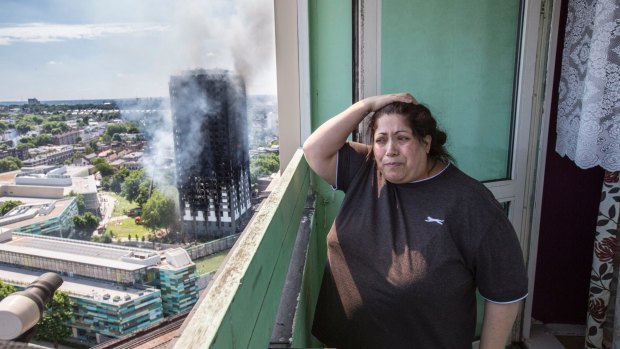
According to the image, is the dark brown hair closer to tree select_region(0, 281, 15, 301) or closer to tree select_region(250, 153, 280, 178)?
tree select_region(250, 153, 280, 178)

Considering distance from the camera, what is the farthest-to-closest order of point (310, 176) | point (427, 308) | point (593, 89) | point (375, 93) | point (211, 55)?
point (310, 176) < point (375, 93) < point (593, 89) < point (211, 55) < point (427, 308)

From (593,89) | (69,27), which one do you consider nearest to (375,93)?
(593,89)

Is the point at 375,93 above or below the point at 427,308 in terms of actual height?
above

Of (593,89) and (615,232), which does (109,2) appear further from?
(615,232)

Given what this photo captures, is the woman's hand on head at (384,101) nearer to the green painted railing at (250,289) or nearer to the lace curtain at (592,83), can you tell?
the green painted railing at (250,289)

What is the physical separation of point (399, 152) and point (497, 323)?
614 mm

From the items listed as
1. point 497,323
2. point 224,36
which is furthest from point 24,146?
point 497,323

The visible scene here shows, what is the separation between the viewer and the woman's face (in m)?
1.37

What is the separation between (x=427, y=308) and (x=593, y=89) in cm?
124

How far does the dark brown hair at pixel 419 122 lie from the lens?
4.55ft

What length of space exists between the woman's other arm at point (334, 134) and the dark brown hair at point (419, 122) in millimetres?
52

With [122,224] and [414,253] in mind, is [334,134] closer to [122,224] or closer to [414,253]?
[414,253]

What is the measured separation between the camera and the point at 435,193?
4.36ft

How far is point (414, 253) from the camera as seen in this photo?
1.27 m
